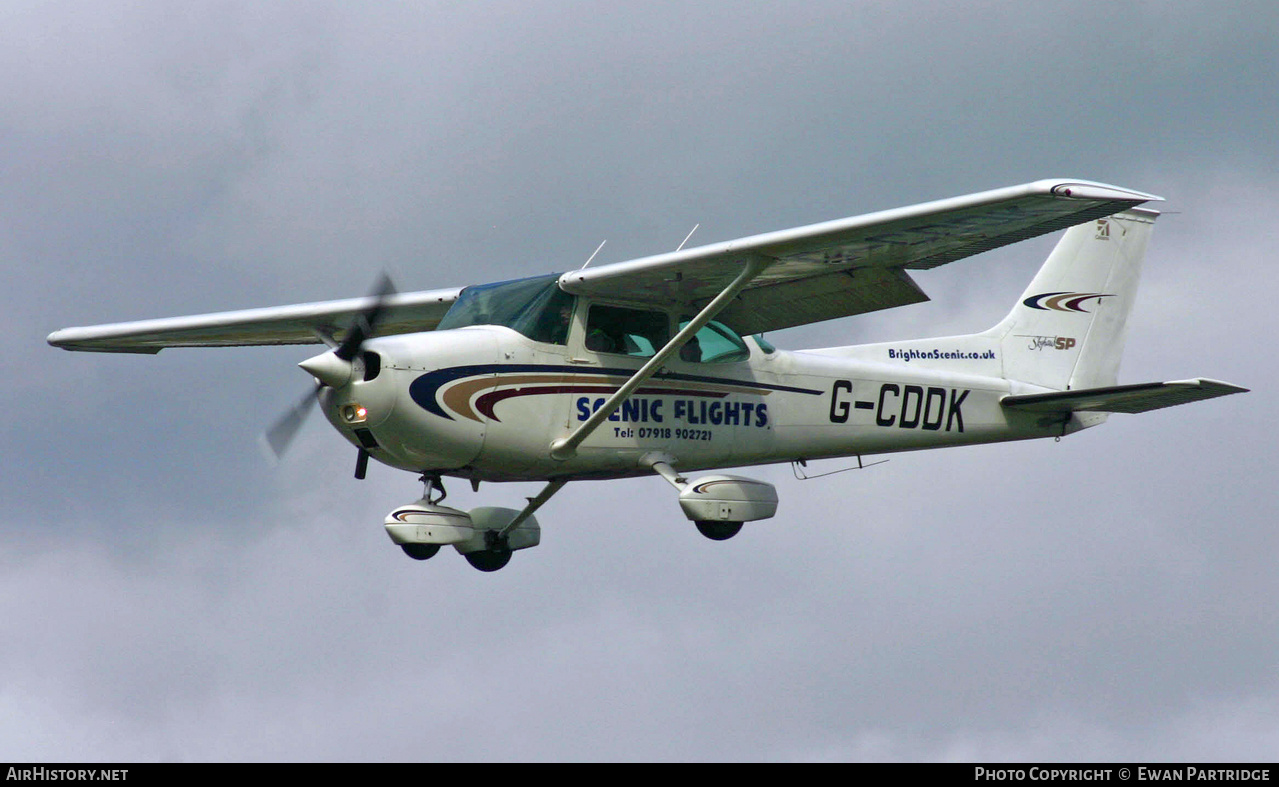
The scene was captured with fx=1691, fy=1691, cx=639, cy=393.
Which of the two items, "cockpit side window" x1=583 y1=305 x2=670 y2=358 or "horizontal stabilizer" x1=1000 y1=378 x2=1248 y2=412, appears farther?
"horizontal stabilizer" x1=1000 y1=378 x2=1248 y2=412

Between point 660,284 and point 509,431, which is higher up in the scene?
point 660,284

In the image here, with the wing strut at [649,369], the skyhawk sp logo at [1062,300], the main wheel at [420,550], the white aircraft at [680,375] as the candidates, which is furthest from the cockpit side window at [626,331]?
the skyhawk sp logo at [1062,300]

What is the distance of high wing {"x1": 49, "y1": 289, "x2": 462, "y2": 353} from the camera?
57.1ft

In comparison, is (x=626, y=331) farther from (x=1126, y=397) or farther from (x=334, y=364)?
(x=1126, y=397)

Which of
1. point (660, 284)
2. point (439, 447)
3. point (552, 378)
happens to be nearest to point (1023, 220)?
point (660, 284)

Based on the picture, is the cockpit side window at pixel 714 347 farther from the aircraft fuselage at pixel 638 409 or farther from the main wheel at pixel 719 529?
the main wheel at pixel 719 529

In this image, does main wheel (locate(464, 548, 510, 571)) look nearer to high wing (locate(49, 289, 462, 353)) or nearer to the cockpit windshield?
the cockpit windshield

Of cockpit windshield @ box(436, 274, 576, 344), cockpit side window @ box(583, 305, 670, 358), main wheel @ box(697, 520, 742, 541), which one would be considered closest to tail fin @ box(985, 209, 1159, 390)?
main wheel @ box(697, 520, 742, 541)

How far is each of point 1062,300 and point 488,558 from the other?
7381mm

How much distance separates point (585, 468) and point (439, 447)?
1.50 m

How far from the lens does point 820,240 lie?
13883 mm

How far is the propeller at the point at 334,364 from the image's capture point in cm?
1366

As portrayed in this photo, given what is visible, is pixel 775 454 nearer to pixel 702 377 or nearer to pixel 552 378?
pixel 702 377

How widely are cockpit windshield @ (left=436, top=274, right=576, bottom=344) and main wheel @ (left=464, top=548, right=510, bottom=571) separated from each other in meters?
2.26
